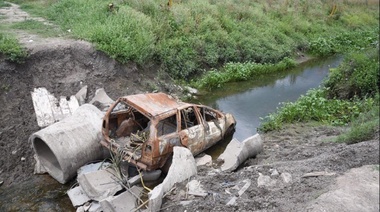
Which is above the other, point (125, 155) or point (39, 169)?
point (125, 155)

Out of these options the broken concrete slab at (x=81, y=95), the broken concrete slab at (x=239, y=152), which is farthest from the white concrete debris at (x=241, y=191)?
the broken concrete slab at (x=81, y=95)

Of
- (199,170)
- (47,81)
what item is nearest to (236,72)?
(47,81)

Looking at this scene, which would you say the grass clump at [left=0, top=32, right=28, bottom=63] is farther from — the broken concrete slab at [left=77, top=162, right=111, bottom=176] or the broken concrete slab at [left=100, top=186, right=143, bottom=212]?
the broken concrete slab at [left=100, top=186, right=143, bottom=212]

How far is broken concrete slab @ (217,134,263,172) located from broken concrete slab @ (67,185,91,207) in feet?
11.1

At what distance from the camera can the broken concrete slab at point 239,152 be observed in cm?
956

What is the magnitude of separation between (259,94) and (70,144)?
9528 millimetres

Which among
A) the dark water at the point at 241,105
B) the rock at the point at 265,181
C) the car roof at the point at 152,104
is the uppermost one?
the car roof at the point at 152,104

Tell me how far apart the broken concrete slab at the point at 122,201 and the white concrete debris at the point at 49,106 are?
3948mm

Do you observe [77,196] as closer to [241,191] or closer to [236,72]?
[241,191]

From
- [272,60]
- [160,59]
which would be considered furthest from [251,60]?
[160,59]

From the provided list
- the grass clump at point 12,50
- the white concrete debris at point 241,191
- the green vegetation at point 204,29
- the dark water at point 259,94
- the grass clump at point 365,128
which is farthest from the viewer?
the green vegetation at point 204,29

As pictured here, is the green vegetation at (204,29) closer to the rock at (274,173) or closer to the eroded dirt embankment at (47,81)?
the eroded dirt embankment at (47,81)

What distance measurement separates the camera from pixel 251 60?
18906mm

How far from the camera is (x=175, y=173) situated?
8.01 m
